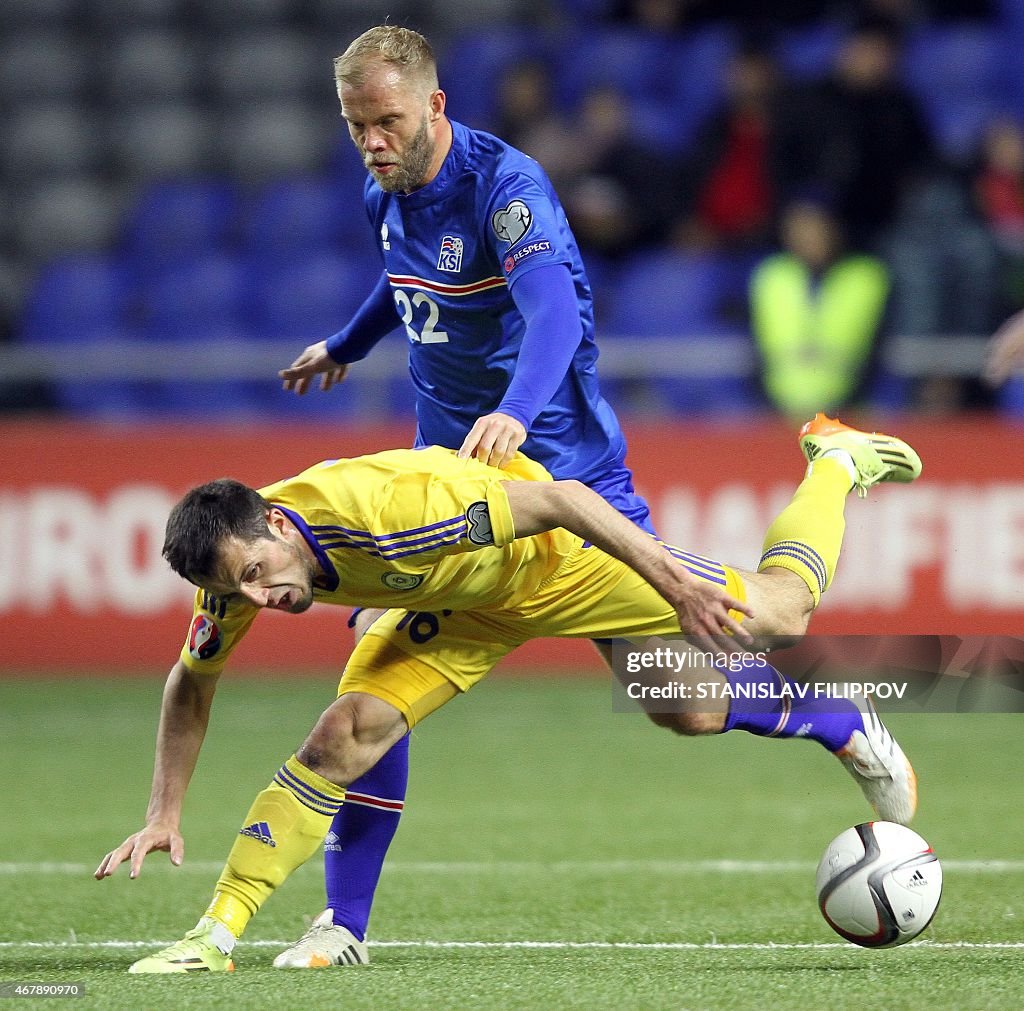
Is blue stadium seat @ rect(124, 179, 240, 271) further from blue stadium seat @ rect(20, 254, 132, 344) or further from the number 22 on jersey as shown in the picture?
the number 22 on jersey

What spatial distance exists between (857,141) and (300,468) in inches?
151

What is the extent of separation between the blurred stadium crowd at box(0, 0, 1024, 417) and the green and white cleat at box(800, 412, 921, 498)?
15.3ft

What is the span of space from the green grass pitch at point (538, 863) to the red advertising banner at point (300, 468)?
1.16 ft

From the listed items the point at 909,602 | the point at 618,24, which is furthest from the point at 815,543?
the point at 618,24

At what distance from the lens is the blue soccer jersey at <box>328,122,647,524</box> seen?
4977mm

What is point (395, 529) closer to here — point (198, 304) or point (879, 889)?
point (879, 889)

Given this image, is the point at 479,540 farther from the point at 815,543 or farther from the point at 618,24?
the point at 618,24

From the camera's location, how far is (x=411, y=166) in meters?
4.94

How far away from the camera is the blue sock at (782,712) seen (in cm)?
Answer: 519

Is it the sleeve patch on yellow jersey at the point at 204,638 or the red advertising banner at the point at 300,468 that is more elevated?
the sleeve patch on yellow jersey at the point at 204,638

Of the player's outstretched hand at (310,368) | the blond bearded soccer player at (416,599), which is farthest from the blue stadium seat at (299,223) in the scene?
the blond bearded soccer player at (416,599)

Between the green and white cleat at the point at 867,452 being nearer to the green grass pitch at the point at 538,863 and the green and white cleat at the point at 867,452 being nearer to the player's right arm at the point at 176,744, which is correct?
the green grass pitch at the point at 538,863

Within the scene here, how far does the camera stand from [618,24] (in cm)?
1364

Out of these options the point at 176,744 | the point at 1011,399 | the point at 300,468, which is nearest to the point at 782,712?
the point at 176,744
